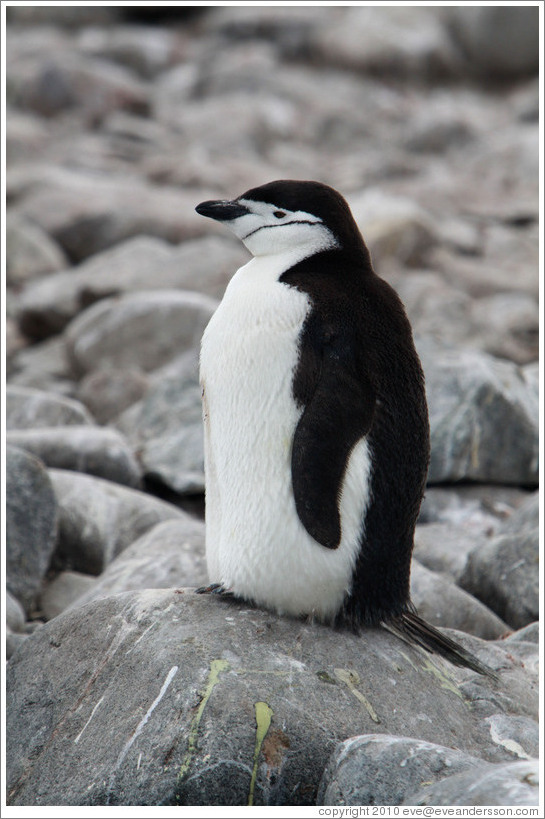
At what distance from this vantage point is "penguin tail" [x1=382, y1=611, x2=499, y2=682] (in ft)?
8.72

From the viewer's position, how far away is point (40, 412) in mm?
5652

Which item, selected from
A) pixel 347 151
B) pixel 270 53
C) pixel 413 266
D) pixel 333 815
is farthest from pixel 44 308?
pixel 270 53

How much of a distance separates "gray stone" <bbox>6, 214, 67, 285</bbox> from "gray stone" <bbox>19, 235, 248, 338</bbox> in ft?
0.84

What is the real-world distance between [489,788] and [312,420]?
0.95 meters

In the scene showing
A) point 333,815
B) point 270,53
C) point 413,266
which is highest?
point 270,53

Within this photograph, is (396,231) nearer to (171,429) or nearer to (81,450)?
(171,429)

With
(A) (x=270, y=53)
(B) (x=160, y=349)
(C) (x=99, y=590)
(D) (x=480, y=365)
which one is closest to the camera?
(C) (x=99, y=590)

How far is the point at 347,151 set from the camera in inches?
623

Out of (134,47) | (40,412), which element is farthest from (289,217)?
(134,47)

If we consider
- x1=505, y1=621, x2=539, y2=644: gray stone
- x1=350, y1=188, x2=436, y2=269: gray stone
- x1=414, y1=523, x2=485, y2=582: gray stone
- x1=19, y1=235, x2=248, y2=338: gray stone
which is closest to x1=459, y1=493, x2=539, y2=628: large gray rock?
x1=414, y1=523, x2=485, y2=582: gray stone

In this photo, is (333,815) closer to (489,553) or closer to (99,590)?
(99,590)

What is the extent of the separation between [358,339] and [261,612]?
0.72m

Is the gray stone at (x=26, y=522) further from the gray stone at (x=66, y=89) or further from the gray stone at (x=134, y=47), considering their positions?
the gray stone at (x=134, y=47)

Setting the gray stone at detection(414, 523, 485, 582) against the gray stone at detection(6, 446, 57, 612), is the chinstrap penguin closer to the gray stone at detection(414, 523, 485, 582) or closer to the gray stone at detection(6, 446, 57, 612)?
the gray stone at detection(6, 446, 57, 612)
